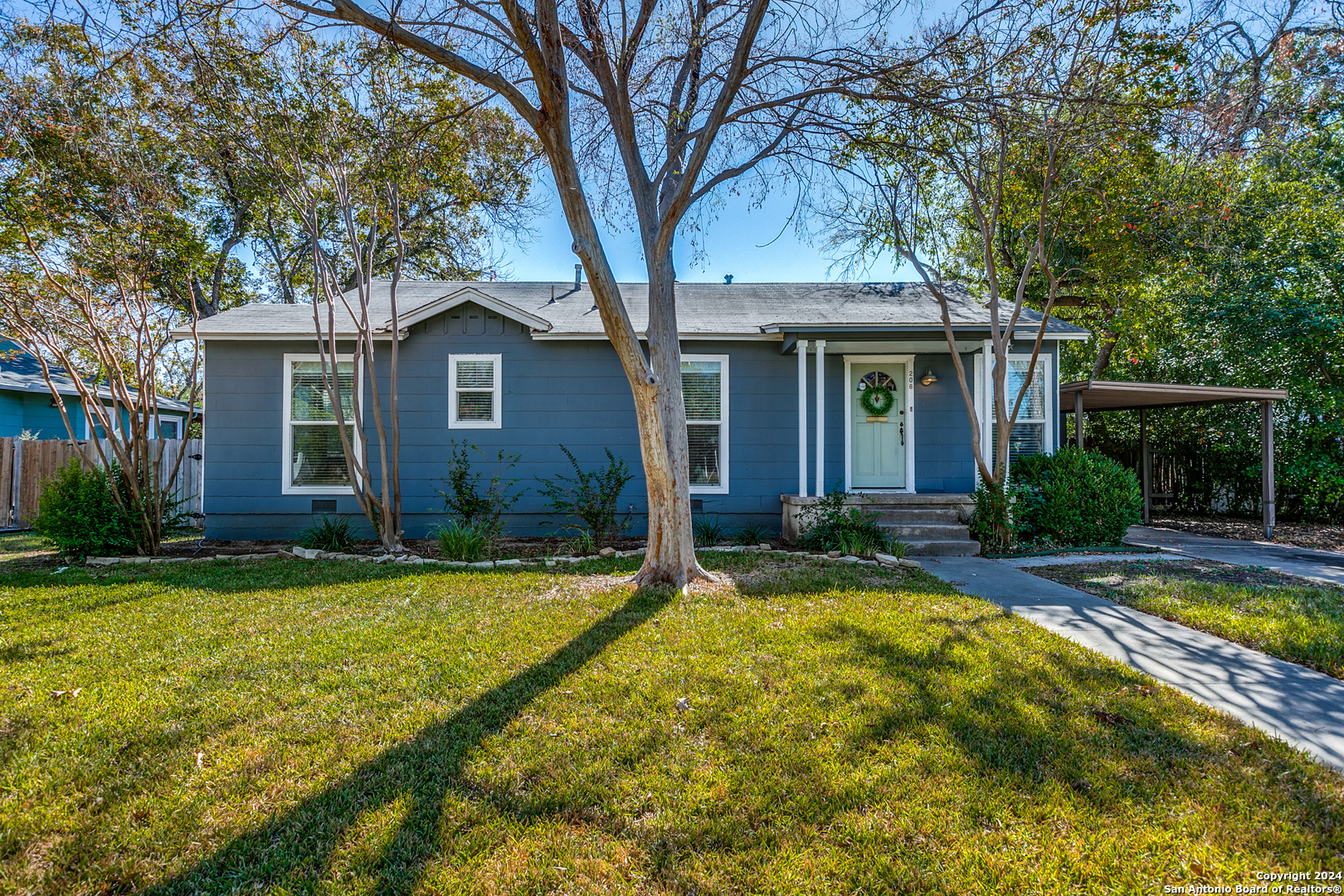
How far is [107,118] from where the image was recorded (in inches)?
241

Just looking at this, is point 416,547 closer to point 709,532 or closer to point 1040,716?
point 709,532

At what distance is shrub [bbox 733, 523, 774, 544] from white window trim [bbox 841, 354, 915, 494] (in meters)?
1.30

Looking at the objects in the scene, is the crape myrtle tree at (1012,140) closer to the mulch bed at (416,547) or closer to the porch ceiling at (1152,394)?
the porch ceiling at (1152,394)

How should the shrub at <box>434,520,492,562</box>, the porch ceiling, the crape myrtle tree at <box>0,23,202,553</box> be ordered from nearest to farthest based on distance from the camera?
the crape myrtle tree at <box>0,23,202,553</box>
the shrub at <box>434,520,492,562</box>
the porch ceiling

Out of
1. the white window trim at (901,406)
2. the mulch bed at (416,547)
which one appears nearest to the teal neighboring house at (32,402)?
the mulch bed at (416,547)

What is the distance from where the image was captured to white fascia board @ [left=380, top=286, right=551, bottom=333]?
7769 millimetres

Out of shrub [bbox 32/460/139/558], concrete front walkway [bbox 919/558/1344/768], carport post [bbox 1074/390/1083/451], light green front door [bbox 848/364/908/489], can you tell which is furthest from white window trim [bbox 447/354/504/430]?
carport post [bbox 1074/390/1083/451]

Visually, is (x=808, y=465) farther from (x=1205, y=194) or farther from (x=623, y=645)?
(x=1205, y=194)

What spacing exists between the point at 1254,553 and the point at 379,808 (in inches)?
366

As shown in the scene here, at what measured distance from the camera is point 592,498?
25.1 ft

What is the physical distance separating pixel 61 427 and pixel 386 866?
17815 mm

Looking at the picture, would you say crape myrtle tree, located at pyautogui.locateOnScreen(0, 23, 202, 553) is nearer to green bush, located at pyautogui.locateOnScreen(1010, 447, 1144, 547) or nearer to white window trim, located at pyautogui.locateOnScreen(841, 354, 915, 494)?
white window trim, located at pyautogui.locateOnScreen(841, 354, 915, 494)

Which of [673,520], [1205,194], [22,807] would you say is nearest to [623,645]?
[673,520]

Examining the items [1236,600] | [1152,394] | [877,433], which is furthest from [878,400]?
[1236,600]
